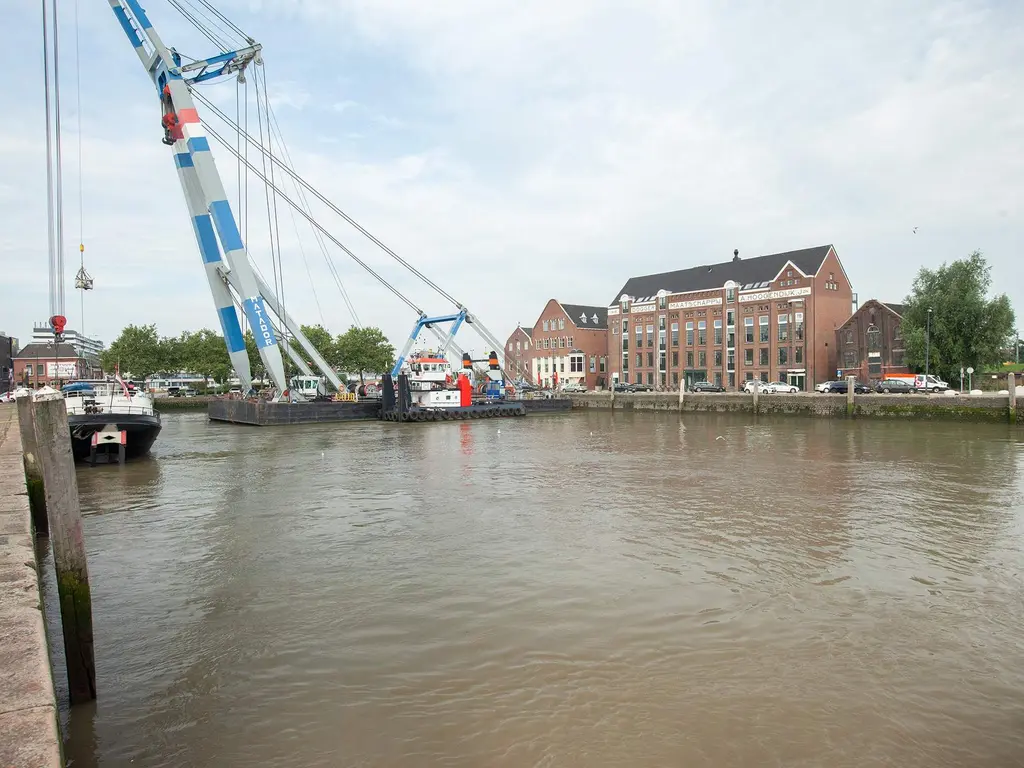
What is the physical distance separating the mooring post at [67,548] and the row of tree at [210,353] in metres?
64.0

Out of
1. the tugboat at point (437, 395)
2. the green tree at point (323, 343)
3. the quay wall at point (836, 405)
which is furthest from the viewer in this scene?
the green tree at point (323, 343)

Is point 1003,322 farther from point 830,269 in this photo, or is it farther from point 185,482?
point 185,482

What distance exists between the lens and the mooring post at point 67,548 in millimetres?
5383

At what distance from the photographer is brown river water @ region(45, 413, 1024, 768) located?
4883 millimetres

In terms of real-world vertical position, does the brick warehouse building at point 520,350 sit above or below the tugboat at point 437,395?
above

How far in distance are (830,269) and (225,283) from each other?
4848 centimetres

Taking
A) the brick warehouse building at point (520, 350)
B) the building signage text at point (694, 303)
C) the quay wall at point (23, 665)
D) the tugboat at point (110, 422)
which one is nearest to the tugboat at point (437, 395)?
the tugboat at point (110, 422)

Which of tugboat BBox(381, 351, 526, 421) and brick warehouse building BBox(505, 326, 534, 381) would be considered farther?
brick warehouse building BBox(505, 326, 534, 381)

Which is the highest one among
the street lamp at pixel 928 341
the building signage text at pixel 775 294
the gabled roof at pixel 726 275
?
the gabled roof at pixel 726 275

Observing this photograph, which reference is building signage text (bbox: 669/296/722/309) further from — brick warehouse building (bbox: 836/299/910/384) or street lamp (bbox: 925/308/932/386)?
street lamp (bbox: 925/308/932/386)

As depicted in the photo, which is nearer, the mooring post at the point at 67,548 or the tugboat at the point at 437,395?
the mooring post at the point at 67,548

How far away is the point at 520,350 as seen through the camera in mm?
88000

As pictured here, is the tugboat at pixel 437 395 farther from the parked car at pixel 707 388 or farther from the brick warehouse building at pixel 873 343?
the brick warehouse building at pixel 873 343

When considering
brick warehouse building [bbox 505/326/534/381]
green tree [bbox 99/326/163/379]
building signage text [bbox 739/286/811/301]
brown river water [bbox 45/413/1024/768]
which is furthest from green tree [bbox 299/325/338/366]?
brown river water [bbox 45/413/1024/768]
